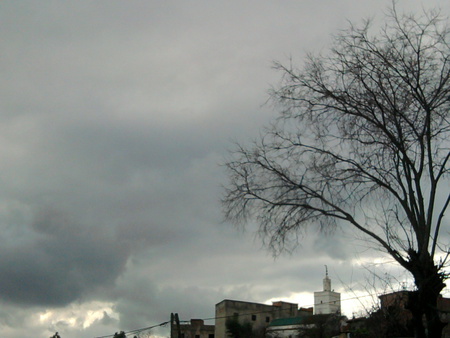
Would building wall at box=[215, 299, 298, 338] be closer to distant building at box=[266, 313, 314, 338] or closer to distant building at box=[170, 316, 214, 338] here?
distant building at box=[266, 313, 314, 338]

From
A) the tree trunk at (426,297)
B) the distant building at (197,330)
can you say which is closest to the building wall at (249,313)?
the distant building at (197,330)

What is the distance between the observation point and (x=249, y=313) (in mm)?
73188

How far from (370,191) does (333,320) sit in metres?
47.3

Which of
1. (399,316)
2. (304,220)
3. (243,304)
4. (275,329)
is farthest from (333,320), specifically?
(304,220)

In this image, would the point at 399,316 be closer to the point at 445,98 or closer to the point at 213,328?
the point at 445,98

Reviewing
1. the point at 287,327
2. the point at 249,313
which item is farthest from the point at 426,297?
the point at 249,313

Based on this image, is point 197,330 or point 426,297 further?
point 197,330

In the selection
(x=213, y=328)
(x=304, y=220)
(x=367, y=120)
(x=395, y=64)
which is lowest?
A: (x=213, y=328)

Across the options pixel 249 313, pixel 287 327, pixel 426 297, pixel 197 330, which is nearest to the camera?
pixel 426 297

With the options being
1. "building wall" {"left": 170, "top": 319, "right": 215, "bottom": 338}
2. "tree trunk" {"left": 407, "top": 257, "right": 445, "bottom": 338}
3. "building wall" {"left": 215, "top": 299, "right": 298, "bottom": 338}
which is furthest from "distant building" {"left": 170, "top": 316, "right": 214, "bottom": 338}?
"tree trunk" {"left": 407, "top": 257, "right": 445, "bottom": 338}

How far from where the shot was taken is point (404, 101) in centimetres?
1097

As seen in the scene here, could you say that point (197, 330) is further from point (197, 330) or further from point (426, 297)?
point (426, 297)

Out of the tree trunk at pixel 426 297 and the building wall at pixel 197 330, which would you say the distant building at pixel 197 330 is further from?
the tree trunk at pixel 426 297

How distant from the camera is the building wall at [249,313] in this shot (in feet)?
233
